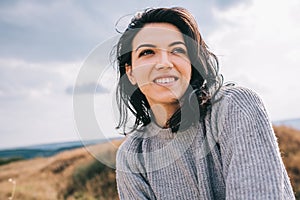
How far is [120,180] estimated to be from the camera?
1.99m

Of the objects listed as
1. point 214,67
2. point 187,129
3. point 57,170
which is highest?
point 57,170

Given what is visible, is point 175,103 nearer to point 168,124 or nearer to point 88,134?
point 168,124

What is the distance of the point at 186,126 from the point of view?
1.75 meters

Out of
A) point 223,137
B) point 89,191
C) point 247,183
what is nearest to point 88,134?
point 223,137

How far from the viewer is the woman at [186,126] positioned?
58.3 inches

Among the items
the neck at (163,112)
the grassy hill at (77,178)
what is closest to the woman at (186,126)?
the neck at (163,112)

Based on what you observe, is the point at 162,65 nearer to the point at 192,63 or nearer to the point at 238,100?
the point at 192,63

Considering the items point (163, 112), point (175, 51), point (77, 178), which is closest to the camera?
point (175, 51)

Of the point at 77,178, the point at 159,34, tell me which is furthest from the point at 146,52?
the point at 77,178

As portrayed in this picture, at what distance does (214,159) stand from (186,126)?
21cm

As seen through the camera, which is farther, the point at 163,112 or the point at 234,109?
the point at 163,112

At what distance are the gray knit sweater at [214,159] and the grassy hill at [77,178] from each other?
15.4ft

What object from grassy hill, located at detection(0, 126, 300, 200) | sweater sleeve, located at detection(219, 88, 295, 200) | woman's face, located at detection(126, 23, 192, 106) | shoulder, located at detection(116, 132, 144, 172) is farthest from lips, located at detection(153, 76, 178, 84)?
grassy hill, located at detection(0, 126, 300, 200)

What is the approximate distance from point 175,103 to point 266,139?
45 cm
